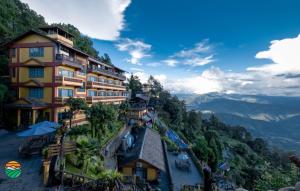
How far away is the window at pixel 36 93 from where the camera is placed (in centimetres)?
3087

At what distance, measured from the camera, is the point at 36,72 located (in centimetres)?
3122

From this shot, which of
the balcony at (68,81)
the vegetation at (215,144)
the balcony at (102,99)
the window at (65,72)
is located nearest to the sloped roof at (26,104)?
the balcony at (68,81)

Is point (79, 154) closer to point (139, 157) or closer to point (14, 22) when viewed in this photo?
point (139, 157)

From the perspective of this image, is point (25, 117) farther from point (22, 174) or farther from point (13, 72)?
point (22, 174)

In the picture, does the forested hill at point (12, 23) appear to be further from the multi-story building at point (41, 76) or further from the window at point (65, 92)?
the window at point (65, 92)

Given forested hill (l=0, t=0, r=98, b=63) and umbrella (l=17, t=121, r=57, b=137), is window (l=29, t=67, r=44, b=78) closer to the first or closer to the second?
forested hill (l=0, t=0, r=98, b=63)

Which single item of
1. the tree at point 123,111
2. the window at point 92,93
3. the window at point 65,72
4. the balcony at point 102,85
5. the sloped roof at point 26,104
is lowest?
the tree at point 123,111

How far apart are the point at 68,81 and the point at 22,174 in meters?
18.3

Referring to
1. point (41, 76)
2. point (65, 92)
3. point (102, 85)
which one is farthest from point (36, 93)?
point (102, 85)

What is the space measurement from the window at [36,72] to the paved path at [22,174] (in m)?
11.7

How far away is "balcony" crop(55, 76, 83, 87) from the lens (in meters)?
30.1

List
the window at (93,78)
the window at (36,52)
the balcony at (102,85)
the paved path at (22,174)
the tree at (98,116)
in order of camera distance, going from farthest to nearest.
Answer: the window at (93,78) → the balcony at (102,85) → the window at (36,52) → the tree at (98,116) → the paved path at (22,174)

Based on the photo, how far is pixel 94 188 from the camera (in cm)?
1391

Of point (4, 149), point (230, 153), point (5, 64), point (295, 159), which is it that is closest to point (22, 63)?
point (5, 64)
